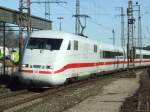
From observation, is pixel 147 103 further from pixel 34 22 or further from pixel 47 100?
pixel 34 22

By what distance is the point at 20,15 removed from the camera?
33.9m

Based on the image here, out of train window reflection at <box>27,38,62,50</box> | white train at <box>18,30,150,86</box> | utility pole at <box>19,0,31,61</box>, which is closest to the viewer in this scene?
white train at <box>18,30,150,86</box>

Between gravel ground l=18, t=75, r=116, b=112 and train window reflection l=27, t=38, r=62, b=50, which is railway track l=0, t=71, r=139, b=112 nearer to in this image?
gravel ground l=18, t=75, r=116, b=112

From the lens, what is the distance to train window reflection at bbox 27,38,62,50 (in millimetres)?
22422

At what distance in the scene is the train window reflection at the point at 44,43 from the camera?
2242cm

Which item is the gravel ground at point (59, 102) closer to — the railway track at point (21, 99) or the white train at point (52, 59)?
the railway track at point (21, 99)

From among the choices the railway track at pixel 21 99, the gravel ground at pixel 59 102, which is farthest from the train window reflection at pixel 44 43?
the gravel ground at pixel 59 102

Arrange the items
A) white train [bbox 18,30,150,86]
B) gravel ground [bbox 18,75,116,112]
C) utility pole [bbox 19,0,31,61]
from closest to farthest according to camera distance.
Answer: gravel ground [bbox 18,75,116,112]
white train [bbox 18,30,150,86]
utility pole [bbox 19,0,31,61]

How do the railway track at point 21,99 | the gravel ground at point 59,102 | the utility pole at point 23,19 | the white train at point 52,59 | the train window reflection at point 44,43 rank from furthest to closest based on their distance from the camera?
the utility pole at point 23,19
the train window reflection at point 44,43
the white train at point 52,59
the railway track at point 21,99
the gravel ground at point 59,102

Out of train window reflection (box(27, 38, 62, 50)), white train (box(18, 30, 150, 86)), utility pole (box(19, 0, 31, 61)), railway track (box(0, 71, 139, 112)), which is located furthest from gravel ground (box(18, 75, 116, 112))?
utility pole (box(19, 0, 31, 61))

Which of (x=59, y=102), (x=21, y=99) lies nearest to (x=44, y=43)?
(x=21, y=99)

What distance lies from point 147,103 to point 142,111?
199cm

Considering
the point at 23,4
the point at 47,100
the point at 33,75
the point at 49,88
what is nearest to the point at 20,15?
the point at 23,4

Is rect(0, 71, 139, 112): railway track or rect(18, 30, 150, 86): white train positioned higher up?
rect(18, 30, 150, 86): white train
